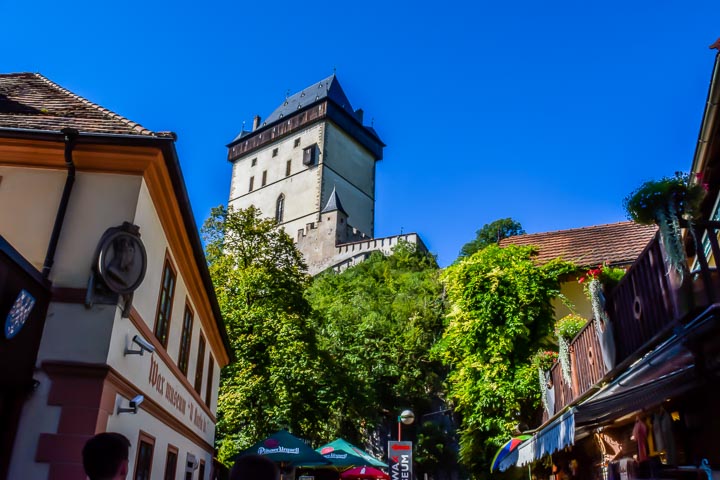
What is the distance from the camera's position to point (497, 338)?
1653cm

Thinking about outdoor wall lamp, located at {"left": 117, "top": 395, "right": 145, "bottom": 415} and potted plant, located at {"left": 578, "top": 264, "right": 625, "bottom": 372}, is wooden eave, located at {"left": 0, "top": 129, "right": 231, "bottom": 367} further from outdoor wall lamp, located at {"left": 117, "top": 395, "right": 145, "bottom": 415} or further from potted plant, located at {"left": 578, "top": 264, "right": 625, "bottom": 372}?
potted plant, located at {"left": 578, "top": 264, "right": 625, "bottom": 372}

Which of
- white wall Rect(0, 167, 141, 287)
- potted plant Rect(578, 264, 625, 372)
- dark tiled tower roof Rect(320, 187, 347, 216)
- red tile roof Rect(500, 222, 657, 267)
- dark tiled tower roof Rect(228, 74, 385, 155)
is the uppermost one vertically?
dark tiled tower roof Rect(228, 74, 385, 155)

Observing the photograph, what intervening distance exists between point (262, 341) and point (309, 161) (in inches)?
2154

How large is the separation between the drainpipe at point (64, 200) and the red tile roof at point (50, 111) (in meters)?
0.30

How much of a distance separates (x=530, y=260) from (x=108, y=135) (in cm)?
1291

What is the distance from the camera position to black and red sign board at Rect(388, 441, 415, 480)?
50.6 feet

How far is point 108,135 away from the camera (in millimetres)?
7379

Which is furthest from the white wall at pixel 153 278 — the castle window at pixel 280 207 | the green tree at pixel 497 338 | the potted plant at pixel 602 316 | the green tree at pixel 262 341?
the castle window at pixel 280 207

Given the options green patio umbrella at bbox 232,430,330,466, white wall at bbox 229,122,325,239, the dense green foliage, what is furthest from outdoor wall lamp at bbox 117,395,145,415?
white wall at bbox 229,122,325,239

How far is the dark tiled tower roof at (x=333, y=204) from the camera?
7106 cm

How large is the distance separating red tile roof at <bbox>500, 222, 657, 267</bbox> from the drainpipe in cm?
1321

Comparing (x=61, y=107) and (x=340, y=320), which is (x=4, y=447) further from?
(x=340, y=320)

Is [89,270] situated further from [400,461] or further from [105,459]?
[400,461]

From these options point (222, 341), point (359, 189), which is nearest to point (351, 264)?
point (359, 189)
